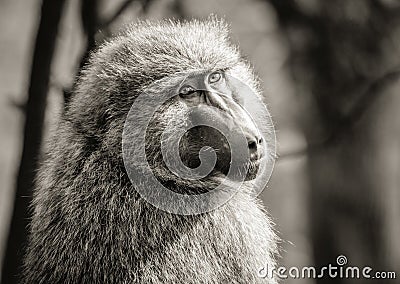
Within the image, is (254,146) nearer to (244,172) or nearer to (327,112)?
(244,172)

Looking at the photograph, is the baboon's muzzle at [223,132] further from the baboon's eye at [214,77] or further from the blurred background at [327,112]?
the blurred background at [327,112]

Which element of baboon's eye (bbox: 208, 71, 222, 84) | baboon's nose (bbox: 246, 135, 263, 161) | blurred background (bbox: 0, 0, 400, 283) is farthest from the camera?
blurred background (bbox: 0, 0, 400, 283)

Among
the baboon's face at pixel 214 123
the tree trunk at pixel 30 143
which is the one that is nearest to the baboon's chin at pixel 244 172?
the baboon's face at pixel 214 123

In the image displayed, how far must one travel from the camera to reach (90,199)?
45.1 inches

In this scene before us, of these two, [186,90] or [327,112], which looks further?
[327,112]

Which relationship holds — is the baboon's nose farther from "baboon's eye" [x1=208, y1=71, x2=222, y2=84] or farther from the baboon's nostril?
"baboon's eye" [x1=208, y1=71, x2=222, y2=84]

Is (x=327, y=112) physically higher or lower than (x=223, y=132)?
higher

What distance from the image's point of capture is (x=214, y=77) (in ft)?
3.84

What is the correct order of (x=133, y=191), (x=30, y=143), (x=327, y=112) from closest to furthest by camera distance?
(x=133, y=191) → (x=30, y=143) → (x=327, y=112)

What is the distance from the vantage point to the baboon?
1.10 m

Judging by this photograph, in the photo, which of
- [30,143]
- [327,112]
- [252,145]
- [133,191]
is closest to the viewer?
[252,145]

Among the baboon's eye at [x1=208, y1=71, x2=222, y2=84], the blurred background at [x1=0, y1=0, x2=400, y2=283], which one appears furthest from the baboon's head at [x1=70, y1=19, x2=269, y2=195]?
the blurred background at [x1=0, y1=0, x2=400, y2=283]

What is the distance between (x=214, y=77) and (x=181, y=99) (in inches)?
3.3

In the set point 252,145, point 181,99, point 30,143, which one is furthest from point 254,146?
point 30,143
